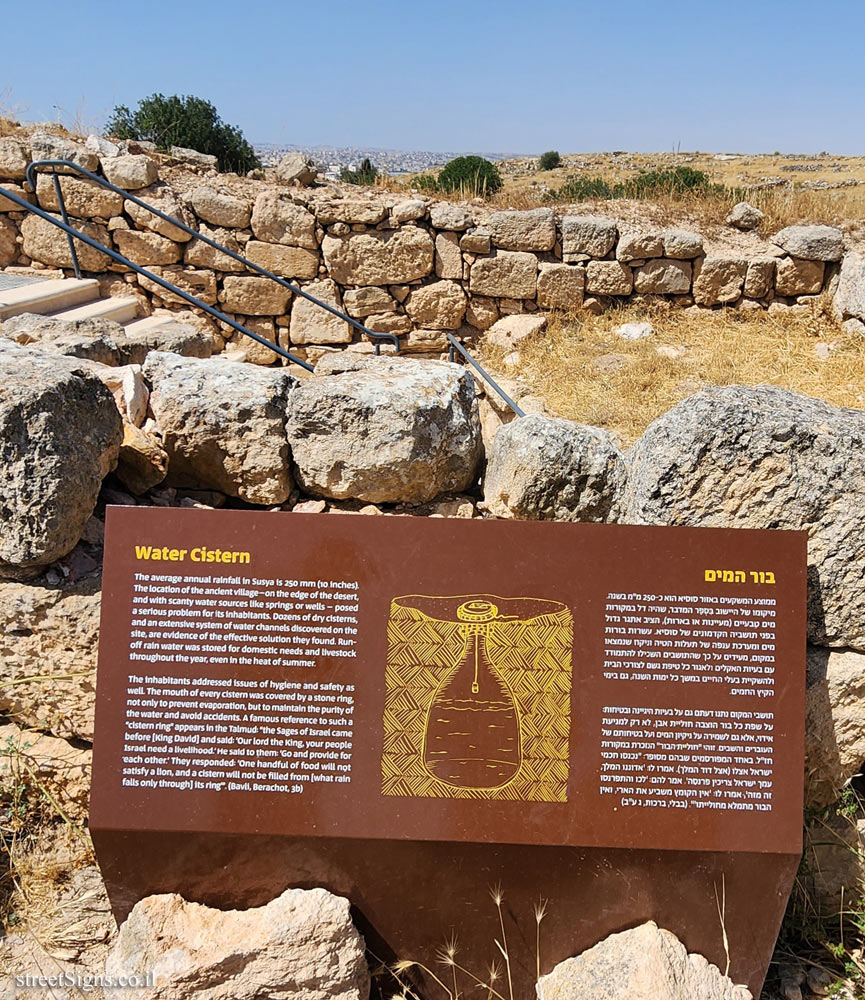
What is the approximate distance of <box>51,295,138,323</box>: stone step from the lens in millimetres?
6248

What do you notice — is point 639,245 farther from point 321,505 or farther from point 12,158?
point 12,158

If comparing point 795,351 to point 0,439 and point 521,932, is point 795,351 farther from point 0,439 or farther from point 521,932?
point 0,439

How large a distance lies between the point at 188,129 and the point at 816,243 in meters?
8.17

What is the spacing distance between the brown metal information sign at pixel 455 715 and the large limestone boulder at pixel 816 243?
6387 mm

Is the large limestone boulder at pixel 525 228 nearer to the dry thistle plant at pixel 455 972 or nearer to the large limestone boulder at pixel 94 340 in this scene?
the large limestone boulder at pixel 94 340

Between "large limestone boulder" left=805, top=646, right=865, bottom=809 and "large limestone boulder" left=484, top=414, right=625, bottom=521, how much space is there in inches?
35.4

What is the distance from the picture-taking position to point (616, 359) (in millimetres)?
6980

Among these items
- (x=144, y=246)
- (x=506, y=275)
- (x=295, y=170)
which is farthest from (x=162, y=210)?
(x=506, y=275)

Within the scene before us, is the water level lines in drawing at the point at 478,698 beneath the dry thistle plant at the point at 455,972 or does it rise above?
above

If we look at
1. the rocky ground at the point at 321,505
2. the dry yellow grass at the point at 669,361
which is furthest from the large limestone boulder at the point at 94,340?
the dry yellow grass at the point at 669,361

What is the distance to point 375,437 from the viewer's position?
3.05 metres

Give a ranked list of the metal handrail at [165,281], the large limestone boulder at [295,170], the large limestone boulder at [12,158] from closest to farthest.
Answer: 1. the metal handrail at [165,281]
2. the large limestone boulder at [12,158]
3. the large limestone boulder at [295,170]

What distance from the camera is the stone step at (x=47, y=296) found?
537cm

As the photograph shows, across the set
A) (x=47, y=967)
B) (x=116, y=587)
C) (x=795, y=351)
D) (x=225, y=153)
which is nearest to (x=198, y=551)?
(x=116, y=587)
